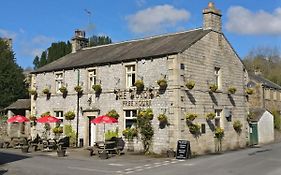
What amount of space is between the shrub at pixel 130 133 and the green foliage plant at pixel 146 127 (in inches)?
20.3

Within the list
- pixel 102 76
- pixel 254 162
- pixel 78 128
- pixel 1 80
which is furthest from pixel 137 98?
pixel 1 80

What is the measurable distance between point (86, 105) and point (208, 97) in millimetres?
8466

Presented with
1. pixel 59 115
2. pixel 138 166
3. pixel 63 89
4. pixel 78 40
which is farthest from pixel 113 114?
pixel 78 40

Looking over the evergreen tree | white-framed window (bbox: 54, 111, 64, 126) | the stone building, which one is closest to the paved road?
Answer: the stone building

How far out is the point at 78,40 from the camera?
1318 inches

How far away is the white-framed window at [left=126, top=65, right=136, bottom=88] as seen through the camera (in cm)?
2366

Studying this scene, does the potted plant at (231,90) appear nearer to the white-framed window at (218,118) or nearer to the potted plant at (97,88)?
the white-framed window at (218,118)

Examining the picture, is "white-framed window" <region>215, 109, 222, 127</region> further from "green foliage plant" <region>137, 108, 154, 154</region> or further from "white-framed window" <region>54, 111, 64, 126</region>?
"white-framed window" <region>54, 111, 64, 126</region>

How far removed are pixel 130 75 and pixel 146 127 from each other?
3871 mm

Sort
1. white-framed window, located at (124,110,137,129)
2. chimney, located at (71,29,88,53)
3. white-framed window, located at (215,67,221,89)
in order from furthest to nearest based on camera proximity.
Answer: chimney, located at (71,29,88,53) → white-framed window, located at (215,67,221,89) → white-framed window, located at (124,110,137,129)

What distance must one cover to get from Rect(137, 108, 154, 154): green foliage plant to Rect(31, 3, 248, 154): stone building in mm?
306

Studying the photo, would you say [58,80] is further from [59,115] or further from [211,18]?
[211,18]

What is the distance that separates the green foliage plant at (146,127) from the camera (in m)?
21.8

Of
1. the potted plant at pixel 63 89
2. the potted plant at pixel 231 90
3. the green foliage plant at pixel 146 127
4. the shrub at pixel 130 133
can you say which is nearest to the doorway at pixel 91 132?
the potted plant at pixel 63 89
